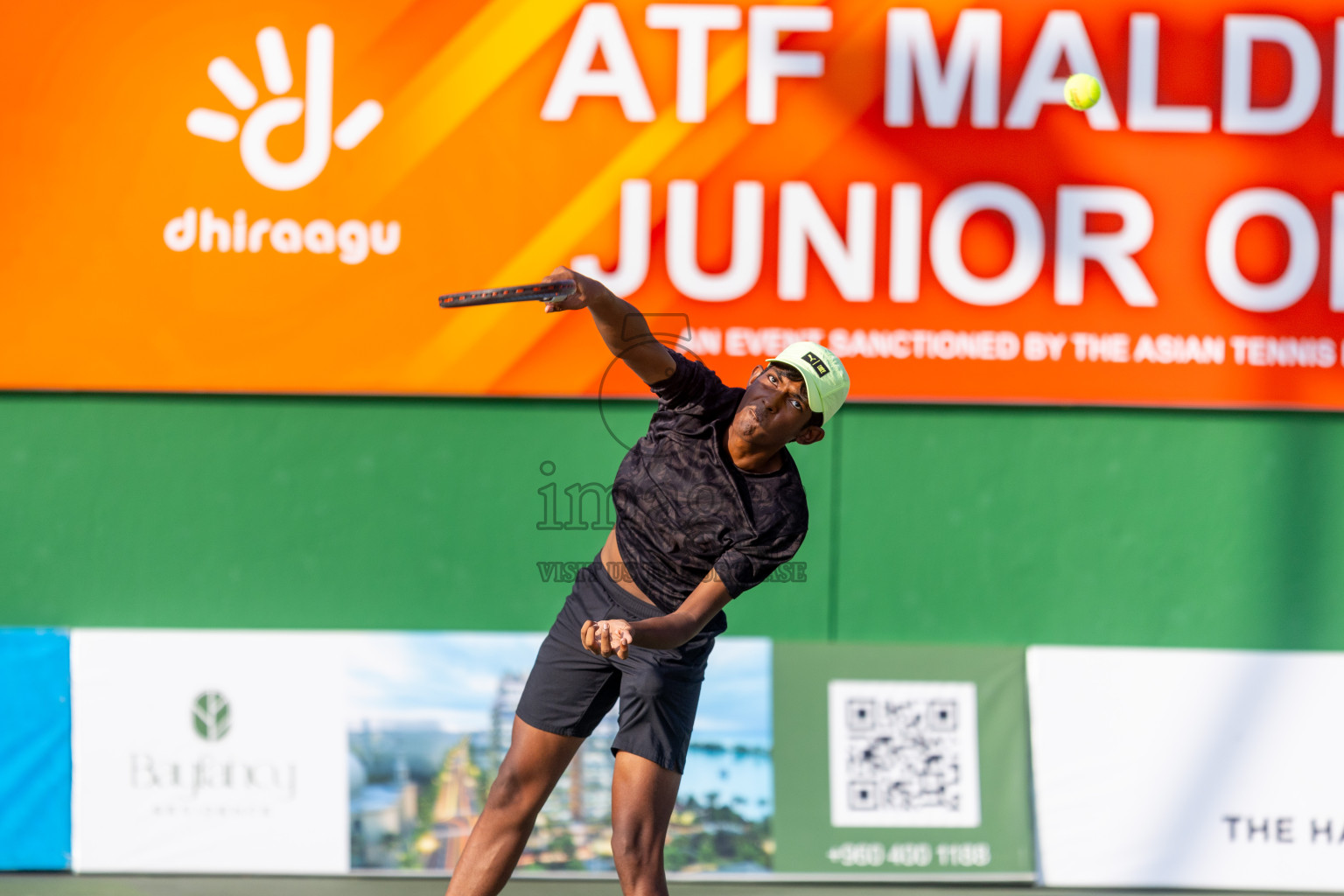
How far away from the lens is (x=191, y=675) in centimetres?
481

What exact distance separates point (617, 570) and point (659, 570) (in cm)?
14

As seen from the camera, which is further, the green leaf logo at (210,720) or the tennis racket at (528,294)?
the green leaf logo at (210,720)

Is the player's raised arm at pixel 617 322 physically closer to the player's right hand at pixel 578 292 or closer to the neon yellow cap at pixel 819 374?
the player's right hand at pixel 578 292

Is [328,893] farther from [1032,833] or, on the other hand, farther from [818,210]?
[818,210]

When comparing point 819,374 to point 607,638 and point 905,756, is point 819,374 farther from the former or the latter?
point 905,756

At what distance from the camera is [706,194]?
5.07m

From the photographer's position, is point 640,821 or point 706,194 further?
point 706,194

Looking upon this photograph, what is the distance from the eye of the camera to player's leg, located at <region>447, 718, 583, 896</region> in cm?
316

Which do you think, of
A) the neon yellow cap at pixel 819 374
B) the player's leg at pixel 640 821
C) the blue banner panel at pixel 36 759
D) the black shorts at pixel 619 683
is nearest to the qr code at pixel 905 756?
the black shorts at pixel 619 683

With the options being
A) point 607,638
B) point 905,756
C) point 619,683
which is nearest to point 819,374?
point 607,638

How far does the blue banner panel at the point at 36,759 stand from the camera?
15.5ft

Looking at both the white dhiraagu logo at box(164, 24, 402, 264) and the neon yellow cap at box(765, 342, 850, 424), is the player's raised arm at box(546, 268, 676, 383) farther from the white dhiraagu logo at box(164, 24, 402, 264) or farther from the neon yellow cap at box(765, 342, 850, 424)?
the white dhiraagu logo at box(164, 24, 402, 264)

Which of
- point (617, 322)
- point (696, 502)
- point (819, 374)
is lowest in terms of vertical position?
point (696, 502)

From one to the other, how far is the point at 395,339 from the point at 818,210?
1791 millimetres
